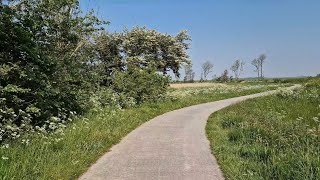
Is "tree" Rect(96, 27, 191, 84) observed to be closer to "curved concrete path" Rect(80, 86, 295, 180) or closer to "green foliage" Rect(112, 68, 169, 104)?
"green foliage" Rect(112, 68, 169, 104)

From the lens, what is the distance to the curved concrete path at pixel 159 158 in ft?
27.4

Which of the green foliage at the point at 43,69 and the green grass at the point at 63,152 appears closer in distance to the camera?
the green grass at the point at 63,152

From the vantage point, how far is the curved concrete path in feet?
27.4

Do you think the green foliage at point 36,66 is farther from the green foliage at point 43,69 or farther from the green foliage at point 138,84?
the green foliage at point 138,84

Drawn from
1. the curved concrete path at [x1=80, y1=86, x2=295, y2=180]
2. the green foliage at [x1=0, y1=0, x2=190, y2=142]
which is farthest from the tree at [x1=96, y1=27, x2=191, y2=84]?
the curved concrete path at [x1=80, y1=86, x2=295, y2=180]

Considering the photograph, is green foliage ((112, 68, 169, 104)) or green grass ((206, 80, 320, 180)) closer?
green grass ((206, 80, 320, 180))

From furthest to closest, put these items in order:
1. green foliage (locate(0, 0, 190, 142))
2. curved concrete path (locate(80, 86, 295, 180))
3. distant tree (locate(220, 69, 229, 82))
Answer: distant tree (locate(220, 69, 229, 82)) < green foliage (locate(0, 0, 190, 142)) < curved concrete path (locate(80, 86, 295, 180))

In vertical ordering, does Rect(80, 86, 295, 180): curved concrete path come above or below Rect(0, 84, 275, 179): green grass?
below

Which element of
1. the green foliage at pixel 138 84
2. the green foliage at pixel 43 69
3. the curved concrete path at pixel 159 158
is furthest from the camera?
the green foliage at pixel 138 84

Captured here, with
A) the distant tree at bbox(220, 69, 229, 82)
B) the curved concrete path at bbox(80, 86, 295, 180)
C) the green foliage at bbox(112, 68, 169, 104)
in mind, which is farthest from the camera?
the distant tree at bbox(220, 69, 229, 82)

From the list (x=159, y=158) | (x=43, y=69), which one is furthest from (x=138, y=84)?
(x=159, y=158)

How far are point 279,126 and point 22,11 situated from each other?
31.0 ft

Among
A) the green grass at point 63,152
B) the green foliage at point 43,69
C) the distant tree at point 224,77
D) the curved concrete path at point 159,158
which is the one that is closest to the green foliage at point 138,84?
the green foliage at point 43,69

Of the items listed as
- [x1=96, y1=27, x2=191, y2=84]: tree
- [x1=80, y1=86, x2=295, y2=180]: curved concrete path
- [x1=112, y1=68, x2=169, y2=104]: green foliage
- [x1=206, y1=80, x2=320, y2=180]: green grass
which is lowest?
[x1=80, y1=86, x2=295, y2=180]: curved concrete path
